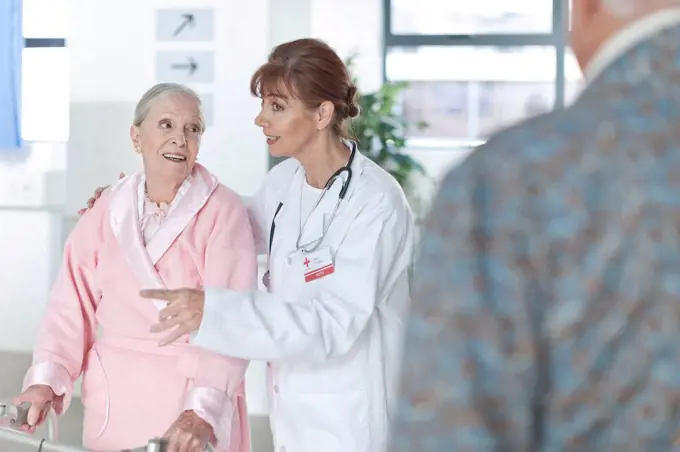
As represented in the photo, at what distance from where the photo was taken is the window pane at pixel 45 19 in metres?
5.26

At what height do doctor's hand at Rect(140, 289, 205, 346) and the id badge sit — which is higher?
the id badge

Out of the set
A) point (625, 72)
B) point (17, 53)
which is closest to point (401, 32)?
point (17, 53)

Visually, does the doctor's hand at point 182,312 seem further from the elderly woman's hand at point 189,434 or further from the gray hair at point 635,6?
the gray hair at point 635,6

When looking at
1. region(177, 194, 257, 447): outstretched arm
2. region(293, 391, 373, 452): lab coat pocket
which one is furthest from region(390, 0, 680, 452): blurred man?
region(293, 391, 373, 452): lab coat pocket

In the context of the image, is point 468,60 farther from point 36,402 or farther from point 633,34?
point 633,34

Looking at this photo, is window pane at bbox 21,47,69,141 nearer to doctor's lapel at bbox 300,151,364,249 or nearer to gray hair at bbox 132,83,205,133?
gray hair at bbox 132,83,205,133

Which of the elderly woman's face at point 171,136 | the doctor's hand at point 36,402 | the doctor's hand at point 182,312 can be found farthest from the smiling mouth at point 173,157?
the doctor's hand at point 36,402

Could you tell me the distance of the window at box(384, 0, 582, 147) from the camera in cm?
602

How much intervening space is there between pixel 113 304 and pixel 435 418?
154cm

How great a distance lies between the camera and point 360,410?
6.73 feet

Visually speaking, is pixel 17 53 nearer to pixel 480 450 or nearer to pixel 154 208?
pixel 154 208

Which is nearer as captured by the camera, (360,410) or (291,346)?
(291,346)

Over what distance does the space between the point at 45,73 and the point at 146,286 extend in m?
3.63

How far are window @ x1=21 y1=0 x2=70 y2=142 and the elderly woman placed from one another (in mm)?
3298
